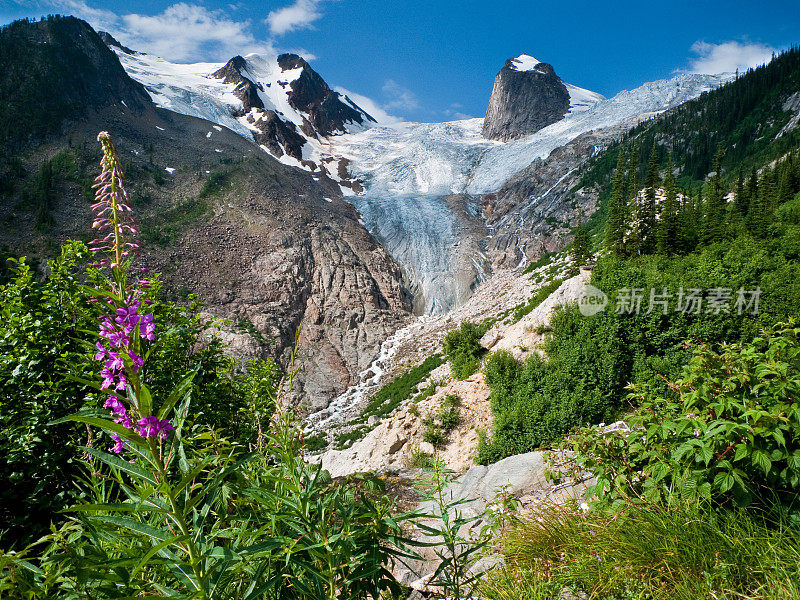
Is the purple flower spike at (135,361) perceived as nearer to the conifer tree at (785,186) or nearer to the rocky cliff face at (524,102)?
the conifer tree at (785,186)

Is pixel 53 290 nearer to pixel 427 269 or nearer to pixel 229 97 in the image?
pixel 427 269

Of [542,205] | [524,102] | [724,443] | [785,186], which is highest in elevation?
[524,102]

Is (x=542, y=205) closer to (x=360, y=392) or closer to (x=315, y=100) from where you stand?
(x=360, y=392)

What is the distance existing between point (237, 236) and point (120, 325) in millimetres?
43204

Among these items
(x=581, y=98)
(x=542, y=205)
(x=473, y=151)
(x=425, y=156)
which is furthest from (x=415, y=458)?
(x=581, y=98)

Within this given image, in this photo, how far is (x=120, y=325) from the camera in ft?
4.06

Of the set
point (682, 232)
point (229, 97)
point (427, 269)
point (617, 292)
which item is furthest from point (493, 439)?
point (229, 97)

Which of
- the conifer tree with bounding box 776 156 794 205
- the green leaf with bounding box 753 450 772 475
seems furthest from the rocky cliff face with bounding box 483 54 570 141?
the green leaf with bounding box 753 450 772 475

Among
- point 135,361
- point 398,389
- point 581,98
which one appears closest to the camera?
point 135,361

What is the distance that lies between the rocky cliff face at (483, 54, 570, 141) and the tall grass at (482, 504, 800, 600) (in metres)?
104

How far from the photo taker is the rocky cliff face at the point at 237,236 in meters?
32.5

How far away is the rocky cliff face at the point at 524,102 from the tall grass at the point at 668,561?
10426 centimetres

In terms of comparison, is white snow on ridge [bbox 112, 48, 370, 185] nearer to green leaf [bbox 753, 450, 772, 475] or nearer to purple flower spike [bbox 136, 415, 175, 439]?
purple flower spike [bbox 136, 415, 175, 439]

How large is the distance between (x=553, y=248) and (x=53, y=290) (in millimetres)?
45052
